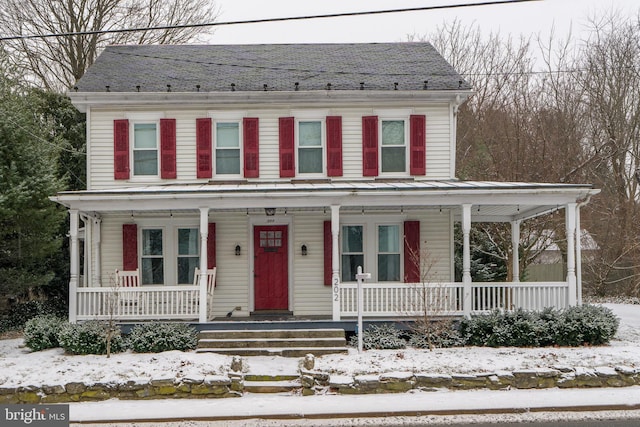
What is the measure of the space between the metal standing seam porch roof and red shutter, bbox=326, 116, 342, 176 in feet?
2.64

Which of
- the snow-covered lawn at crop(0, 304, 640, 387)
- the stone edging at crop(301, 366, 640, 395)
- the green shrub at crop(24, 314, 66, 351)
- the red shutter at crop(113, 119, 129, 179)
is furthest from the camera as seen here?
the red shutter at crop(113, 119, 129, 179)

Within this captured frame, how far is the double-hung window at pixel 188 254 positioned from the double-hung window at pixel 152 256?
16.4 inches

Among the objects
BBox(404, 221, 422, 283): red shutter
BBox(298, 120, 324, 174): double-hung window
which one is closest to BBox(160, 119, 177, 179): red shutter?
BBox(298, 120, 324, 174): double-hung window

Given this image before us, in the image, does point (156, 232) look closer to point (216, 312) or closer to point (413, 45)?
point (216, 312)

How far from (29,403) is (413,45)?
1365 centimetres

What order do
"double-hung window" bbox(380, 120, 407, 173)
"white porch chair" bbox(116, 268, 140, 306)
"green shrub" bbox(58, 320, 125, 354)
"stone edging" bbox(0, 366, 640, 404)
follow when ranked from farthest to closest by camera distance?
1. "double-hung window" bbox(380, 120, 407, 173)
2. "white porch chair" bbox(116, 268, 140, 306)
3. "green shrub" bbox(58, 320, 125, 354)
4. "stone edging" bbox(0, 366, 640, 404)

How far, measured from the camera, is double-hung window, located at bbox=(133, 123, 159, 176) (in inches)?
592

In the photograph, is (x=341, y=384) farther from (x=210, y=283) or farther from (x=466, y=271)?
(x=210, y=283)

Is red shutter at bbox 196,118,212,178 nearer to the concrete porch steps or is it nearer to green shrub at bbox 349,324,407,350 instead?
the concrete porch steps

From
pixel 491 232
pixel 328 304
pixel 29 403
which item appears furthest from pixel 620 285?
pixel 29 403

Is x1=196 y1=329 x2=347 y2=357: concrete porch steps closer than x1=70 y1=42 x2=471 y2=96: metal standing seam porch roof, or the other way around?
x1=196 y1=329 x2=347 y2=357: concrete porch steps

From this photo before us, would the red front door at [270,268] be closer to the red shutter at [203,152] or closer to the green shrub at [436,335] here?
the red shutter at [203,152]

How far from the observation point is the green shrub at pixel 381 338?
12.1m

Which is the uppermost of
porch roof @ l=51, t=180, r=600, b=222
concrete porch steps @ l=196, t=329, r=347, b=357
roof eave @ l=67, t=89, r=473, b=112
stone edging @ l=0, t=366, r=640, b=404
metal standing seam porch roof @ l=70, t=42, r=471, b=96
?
metal standing seam porch roof @ l=70, t=42, r=471, b=96
